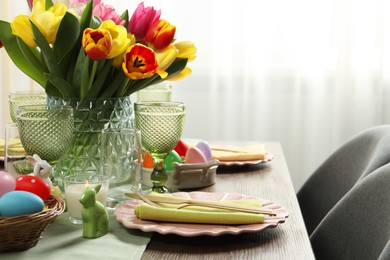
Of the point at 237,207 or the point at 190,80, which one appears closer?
the point at 237,207

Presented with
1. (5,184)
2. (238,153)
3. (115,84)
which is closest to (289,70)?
(238,153)

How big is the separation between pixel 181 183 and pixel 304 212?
0.63 meters

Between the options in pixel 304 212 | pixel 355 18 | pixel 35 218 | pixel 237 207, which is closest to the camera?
pixel 35 218

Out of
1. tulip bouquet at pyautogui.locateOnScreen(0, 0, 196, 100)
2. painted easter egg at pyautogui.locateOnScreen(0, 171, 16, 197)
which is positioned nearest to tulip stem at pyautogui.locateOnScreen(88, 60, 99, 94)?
tulip bouquet at pyautogui.locateOnScreen(0, 0, 196, 100)

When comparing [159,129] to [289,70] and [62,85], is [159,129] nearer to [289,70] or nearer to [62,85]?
[62,85]

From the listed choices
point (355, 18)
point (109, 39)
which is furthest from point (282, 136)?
point (109, 39)

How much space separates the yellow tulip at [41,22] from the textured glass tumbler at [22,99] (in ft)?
0.84

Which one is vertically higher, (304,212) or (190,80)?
(190,80)

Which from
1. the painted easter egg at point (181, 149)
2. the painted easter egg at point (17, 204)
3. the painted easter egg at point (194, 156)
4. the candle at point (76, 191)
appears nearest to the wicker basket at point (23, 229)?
the painted easter egg at point (17, 204)

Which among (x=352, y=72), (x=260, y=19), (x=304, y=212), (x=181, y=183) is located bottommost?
(x=304, y=212)

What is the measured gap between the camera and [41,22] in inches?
50.1

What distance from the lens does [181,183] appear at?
1.40 m

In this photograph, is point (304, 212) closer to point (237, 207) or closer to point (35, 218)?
point (237, 207)

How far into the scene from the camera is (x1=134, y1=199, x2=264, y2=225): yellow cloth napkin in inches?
42.2
